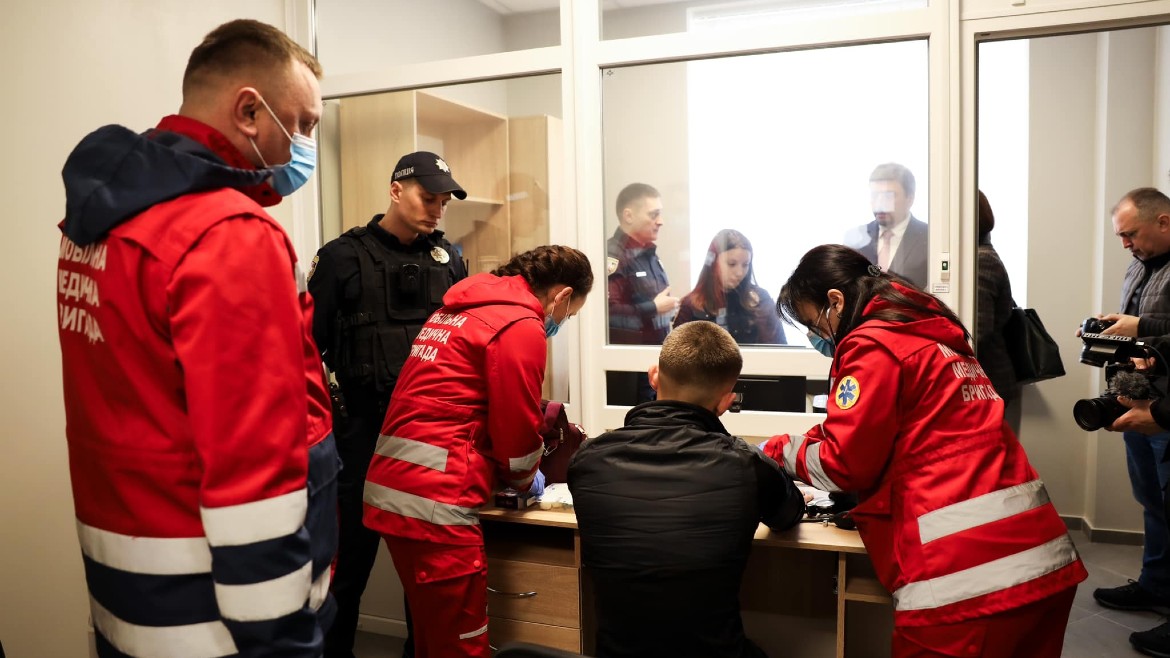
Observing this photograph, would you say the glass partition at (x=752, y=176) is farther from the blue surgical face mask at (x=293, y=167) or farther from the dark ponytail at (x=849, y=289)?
the blue surgical face mask at (x=293, y=167)

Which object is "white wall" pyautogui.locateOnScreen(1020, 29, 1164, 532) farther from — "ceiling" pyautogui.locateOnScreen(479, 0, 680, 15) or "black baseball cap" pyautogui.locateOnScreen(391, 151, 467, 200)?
"black baseball cap" pyautogui.locateOnScreen(391, 151, 467, 200)

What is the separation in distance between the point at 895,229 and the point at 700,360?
1157 millimetres

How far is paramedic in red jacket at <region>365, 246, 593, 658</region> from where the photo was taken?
1.99 m

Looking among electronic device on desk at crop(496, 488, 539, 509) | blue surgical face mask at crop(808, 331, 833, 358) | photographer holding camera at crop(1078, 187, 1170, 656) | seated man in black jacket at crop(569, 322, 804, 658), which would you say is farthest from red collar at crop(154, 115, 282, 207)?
photographer holding camera at crop(1078, 187, 1170, 656)

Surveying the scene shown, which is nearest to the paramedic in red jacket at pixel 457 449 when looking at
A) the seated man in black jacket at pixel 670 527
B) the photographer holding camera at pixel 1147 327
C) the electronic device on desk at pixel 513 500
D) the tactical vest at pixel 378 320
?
the electronic device on desk at pixel 513 500

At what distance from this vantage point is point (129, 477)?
1142mm

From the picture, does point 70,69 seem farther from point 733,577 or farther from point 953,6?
point 953,6

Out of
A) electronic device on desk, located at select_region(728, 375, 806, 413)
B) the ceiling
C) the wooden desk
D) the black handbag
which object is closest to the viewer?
the wooden desk

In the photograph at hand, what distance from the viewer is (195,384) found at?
104cm

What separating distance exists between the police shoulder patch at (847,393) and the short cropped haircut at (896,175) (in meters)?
1.15

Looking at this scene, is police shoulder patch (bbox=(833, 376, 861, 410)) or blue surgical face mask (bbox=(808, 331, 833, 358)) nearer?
police shoulder patch (bbox=(833, 376, 861, 410))

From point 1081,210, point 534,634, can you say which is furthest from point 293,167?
point 1081,210

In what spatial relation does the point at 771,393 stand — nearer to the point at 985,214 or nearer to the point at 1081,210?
A: the point at 985,214

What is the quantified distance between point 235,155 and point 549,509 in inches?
52.8
